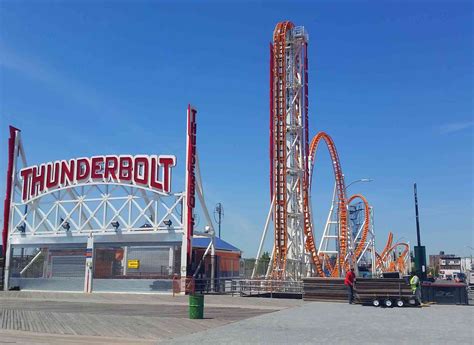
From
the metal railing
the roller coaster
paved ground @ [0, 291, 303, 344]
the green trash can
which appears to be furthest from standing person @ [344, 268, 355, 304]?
the roller coaster

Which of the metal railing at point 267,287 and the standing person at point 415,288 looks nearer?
the standing person at point 415,288

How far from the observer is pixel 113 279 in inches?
1425

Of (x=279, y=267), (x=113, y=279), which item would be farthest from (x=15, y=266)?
(x=279, y=267)

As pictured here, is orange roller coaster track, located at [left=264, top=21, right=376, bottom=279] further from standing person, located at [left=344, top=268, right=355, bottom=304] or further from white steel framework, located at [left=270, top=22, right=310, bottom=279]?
standing person, located at [left=344, top=268, right=355, bottom=304]

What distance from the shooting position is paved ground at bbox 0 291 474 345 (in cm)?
1393

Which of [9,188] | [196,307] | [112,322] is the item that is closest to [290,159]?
[9,188]

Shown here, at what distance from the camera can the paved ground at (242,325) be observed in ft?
Result: 45.7

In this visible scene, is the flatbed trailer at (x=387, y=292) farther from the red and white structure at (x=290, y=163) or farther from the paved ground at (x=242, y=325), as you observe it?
the red and white structure at (x=290, y=163)

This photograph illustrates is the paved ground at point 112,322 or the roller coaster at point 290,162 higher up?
the roller coaster at point 290,162

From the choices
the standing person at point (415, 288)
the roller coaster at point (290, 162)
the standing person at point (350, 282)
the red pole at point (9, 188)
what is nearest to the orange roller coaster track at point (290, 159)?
the roller coaster at point (290, 162)

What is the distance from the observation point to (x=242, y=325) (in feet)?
55.7

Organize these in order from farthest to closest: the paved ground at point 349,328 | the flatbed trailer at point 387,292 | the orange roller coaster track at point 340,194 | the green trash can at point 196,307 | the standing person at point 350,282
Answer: the orange roller coaster track at point 340,194
the standing person at point 350,282
the flatbed trailer at point 387,292
the green trash can at point 196,307
the paved ground at point 349,328

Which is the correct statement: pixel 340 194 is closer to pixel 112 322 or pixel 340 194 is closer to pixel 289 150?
pixel 289 150

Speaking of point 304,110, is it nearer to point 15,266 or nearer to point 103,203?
point 103,203
